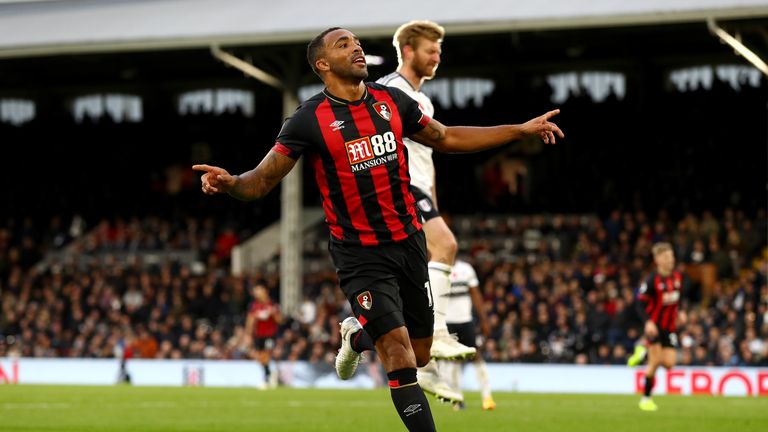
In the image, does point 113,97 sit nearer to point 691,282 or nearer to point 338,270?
point 691,282

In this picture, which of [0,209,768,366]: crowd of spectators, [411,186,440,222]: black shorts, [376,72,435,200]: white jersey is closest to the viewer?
[411,186,440,222]: black shorts

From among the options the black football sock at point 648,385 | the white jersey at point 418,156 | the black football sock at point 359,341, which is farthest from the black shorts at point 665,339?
the black football sock at point 359,341

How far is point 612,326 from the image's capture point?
23.5 meters

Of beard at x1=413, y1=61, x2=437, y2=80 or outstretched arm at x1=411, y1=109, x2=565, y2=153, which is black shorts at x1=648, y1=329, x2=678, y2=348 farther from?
outstretched arm at x1=411, y1=109, x2=565, y2=153

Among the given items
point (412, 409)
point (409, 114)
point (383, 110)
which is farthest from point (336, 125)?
point (412, 409)

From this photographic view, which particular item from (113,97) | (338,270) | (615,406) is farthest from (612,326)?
(113,97)

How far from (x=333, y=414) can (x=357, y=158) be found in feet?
22.7

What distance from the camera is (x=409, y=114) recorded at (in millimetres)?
7133

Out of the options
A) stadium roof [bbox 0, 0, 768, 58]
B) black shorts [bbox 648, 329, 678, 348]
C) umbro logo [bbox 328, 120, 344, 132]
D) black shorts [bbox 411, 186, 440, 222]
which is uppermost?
stadium roof [bbox 0, 0, 768, 58]

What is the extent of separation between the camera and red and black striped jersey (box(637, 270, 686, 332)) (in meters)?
15.1

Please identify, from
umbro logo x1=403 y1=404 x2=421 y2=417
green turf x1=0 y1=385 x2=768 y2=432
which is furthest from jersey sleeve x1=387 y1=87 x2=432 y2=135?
green turf x1=0 y1=385 x2=768 y2=432

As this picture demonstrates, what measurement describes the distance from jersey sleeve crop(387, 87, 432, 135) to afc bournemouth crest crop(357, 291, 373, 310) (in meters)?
0.98

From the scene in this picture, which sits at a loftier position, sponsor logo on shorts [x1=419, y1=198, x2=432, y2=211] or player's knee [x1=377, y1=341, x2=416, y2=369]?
sponsor logo on shorts [x1=419, y1=198, x2=432, y2=211]

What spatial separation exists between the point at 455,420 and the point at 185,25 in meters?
17.0
